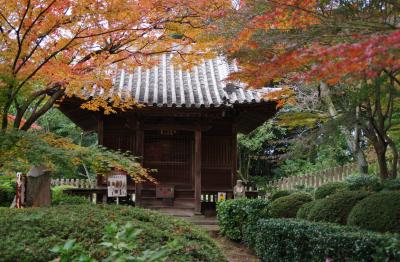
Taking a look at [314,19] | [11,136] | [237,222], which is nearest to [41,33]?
[11,136]

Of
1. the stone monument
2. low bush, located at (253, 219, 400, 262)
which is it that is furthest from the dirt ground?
the stone monument

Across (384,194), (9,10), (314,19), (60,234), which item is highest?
(9,10)

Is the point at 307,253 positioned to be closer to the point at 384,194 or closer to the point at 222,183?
the point at 384,194

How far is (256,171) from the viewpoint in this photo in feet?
88.2

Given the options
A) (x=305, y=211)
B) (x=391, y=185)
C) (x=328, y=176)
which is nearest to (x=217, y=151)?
(x=305, y=211)

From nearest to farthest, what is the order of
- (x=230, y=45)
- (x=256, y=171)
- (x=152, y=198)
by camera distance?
(x=230, y=45) < (x=152, y=198) < (x=256, y=171)

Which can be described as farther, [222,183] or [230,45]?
[222,183]

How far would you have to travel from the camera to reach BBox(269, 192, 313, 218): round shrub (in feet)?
29.4

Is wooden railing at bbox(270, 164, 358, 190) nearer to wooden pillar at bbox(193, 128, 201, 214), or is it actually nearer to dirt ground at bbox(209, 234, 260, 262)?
wooden pillar at bbox(193, 128, 201, 214)

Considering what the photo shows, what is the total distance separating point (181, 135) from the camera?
13.4 meters

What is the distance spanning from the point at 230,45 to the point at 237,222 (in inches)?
213

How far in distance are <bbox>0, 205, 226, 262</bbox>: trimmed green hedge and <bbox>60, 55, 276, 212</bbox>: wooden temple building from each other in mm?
6701

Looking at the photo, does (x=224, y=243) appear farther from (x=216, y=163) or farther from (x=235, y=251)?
(x=216, y=163)

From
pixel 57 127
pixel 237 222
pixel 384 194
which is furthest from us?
pixel 57 127
